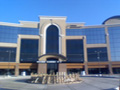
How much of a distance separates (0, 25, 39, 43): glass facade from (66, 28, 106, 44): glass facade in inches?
593

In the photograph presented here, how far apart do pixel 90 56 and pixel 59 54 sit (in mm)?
13165

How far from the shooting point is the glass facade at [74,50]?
52312mm

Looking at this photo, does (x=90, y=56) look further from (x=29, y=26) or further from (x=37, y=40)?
(x=29, y=26)

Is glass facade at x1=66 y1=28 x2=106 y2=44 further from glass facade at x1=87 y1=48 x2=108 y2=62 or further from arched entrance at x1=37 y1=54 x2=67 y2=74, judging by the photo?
arched entrance at x1=37 y1=54 x2=67 y2=74

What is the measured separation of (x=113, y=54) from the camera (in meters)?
52.3

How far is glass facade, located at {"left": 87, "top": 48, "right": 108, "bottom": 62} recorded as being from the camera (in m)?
52.2

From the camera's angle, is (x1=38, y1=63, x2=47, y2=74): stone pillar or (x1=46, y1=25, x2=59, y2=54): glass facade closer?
(x1=38, y1=63, x2=47, y2=74): stone pillar

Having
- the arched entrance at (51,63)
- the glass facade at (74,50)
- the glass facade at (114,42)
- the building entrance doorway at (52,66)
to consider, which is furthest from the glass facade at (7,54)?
the glass facade at (114,42)

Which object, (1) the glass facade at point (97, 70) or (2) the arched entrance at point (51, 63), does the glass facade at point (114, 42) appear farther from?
(2) the arched entrance at point (51, 63)

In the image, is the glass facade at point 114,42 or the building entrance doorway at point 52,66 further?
the glass facade at point 114,42

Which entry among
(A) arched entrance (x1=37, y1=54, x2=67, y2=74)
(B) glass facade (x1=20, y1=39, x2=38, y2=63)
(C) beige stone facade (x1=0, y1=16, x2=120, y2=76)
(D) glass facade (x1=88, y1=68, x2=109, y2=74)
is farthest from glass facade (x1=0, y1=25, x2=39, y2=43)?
(D) glass facade (x1=88, y1=68, x2=109, y2=74)

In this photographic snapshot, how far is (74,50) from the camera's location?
5319cm

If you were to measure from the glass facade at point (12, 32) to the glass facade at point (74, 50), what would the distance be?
14.4 metres

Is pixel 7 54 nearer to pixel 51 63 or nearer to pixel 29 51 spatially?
pixel 29 51
